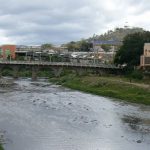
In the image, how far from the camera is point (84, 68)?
107 metres

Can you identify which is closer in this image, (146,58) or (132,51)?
(146,58)

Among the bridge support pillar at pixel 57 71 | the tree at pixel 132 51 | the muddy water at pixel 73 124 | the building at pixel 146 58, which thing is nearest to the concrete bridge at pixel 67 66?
the bridge support pillar at pixel 57 71

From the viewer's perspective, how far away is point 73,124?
39688 millimetres

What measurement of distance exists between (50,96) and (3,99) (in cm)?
782

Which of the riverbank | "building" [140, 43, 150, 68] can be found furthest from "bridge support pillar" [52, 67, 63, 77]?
"building" [140, 43, 150, 68]

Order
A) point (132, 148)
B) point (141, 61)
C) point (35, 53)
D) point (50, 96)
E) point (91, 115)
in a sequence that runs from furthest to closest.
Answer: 1. point (35, 53)
2. point (141, 61)
3. point (50, 96)
4. point (91, 115)
5. point (132, 148)

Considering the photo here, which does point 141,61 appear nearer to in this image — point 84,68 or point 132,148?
point 84,68

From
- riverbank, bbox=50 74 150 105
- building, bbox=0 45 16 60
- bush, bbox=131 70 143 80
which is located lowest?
riverbank, bbox=50 74 150 105

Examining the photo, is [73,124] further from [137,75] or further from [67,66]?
[67,66]

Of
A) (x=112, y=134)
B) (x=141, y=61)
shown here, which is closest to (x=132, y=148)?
(x=112, y=134)

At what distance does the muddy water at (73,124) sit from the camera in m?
31.6

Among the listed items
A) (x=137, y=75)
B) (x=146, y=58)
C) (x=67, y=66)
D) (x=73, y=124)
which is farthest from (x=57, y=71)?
(x=73, y=124)

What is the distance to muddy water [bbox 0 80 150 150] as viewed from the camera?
104 ft

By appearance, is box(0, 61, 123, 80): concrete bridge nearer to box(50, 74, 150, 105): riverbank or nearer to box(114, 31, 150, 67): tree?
box(114, 31, 150, 67): tree
